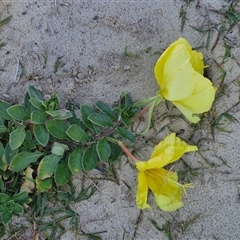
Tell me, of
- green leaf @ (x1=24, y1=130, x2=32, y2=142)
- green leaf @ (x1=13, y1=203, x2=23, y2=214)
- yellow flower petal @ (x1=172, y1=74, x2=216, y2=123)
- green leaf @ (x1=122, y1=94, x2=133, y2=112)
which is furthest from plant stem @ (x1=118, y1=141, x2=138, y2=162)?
green leaf @ (x1=13, y1=203, x2=23, y2=214)

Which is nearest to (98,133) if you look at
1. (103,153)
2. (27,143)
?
(103,153)

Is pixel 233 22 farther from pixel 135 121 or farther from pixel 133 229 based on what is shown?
pixel 133 229

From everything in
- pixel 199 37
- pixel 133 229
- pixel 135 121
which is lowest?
pixel 133 229

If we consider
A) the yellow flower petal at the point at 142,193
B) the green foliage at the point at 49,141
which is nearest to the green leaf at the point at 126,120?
the green foliage at the point at 49,141

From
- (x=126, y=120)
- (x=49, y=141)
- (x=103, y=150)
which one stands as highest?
(x=126, y=120)

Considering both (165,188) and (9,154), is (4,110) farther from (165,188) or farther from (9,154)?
(165,188)

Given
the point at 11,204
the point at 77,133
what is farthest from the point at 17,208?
the point at 77,133

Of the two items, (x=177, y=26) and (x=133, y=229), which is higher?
(x=177, y=26)
